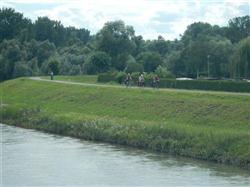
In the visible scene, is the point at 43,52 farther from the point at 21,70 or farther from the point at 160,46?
the point at 160,46

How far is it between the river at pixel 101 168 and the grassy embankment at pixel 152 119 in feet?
3.19

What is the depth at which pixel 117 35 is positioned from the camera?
10288cm

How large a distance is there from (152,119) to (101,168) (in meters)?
12.4

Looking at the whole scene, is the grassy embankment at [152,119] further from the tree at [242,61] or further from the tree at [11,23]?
the tree at [11,23]

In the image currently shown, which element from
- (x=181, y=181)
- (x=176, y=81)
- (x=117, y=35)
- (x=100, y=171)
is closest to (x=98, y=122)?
(x=100, y=171)

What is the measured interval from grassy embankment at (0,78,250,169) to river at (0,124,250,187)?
97 cm

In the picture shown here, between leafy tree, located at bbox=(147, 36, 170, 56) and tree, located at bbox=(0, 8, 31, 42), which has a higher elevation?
tree, located at bbox=(0, 8, 31, 42)

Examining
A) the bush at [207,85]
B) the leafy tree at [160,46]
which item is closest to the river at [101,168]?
the bush at [207,85]

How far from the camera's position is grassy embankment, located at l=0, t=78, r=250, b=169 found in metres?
31.3

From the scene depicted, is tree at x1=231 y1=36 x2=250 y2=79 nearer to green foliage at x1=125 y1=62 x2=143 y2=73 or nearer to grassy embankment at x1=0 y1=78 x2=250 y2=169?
grassy embankment at x1=0 y1=78 x2=250 y2=169

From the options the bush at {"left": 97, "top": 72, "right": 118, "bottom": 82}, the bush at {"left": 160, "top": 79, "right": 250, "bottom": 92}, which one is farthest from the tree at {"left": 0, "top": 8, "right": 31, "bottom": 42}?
the bush at {"left": 160, "top": 79, "right": 250, "bottom": 92}

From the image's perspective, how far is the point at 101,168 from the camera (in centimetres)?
2933

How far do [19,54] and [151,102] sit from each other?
6302 centimetres

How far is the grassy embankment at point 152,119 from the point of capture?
31328 millimetres
